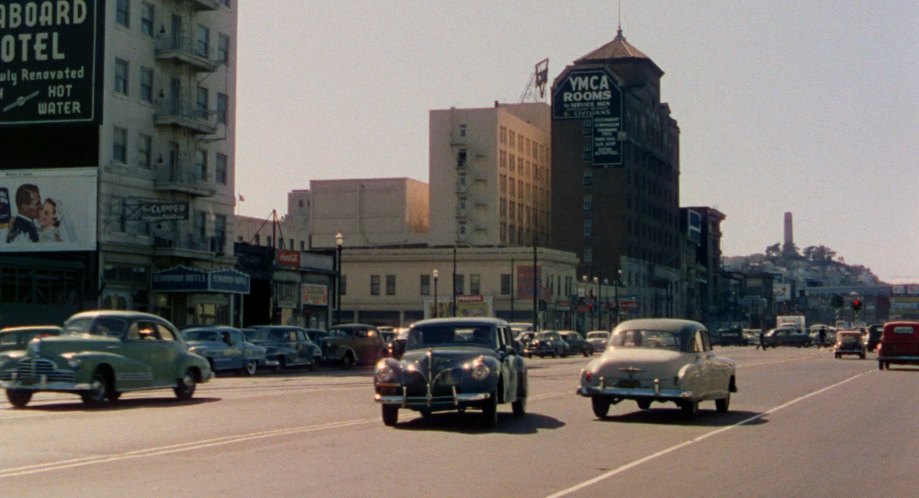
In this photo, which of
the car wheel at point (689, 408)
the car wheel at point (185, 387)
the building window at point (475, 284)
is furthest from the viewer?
the building window at point (475, 284)

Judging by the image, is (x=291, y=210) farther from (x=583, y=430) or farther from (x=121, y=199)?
(x=583, y=430)

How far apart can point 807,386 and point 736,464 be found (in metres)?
20.8

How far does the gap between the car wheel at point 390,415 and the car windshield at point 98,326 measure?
25.8 feet

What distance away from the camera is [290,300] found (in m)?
72.2

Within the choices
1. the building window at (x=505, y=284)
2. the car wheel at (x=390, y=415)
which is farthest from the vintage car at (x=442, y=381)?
the building window at (x=505, y=284)

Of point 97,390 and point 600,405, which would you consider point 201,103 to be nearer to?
point 97,390

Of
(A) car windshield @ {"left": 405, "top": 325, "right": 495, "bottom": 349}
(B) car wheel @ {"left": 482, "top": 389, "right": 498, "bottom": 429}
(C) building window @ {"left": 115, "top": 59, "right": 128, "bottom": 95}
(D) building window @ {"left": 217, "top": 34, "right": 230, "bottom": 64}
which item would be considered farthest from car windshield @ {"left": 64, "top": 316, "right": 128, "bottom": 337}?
(D) building window @ {"left": 217, "top": 34, "right": 230, "bottom": 64}

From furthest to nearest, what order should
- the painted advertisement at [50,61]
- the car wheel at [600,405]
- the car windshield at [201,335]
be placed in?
1. the painted advertisement at [50,61]
2. the car windshield at [201,335]
3. the car wheel at [600,405]

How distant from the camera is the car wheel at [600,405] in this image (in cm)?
2177

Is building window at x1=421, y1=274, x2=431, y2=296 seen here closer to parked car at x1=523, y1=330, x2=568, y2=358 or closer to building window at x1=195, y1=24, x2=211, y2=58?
parked car at x1=523, y1=330, x2=568, y2=358

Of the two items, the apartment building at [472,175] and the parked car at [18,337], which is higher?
the apartment building at [472,175]

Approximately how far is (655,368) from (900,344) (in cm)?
3221

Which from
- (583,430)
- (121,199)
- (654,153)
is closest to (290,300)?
(121,199)

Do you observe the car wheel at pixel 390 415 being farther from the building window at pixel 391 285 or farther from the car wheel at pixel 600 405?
the building window at pixel 391 285
